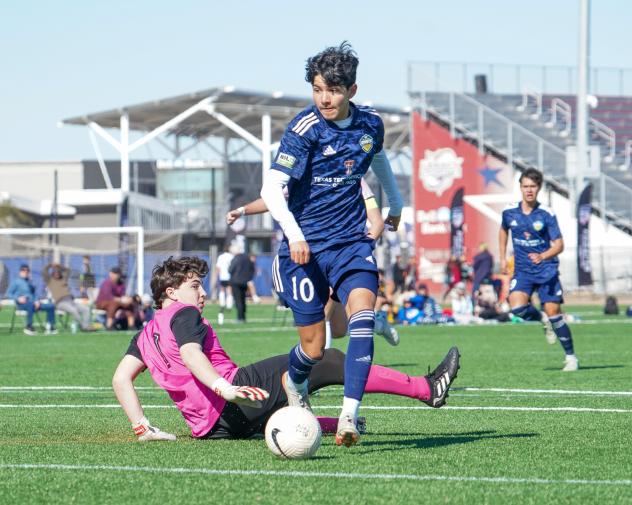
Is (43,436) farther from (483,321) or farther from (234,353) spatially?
(483,321)

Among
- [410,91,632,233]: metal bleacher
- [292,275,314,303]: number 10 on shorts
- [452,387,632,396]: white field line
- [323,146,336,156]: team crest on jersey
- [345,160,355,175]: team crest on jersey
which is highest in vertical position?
[410,91,632,233]: metal bleacher

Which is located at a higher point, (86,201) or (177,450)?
(86,201)

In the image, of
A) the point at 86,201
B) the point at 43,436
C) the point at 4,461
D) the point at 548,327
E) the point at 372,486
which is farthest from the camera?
the point at 86,201

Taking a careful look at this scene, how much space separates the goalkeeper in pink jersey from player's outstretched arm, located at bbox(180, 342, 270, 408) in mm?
113

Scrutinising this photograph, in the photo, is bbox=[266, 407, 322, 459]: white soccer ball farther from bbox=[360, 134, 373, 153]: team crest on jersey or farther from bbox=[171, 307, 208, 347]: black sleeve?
bbox=[360, 134, 373, 153]: team crest on jersey

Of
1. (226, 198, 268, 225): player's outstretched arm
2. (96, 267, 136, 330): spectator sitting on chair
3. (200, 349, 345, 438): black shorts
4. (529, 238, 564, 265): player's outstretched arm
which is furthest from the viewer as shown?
(96, 267, 136, 330): spectator sitting on chair

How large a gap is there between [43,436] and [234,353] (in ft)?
35.2

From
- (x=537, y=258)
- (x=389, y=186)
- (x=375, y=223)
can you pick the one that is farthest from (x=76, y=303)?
(x=389, y=186)

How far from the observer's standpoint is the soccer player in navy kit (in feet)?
24.1

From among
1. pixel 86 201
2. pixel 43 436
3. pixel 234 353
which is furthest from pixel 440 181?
pixel 43 436

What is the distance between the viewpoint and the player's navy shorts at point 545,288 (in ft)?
48.6

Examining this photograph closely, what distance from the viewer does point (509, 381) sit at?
1298 centimetres

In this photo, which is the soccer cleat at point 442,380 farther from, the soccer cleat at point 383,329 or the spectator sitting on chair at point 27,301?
the spectator sitting on chair at point 27,301

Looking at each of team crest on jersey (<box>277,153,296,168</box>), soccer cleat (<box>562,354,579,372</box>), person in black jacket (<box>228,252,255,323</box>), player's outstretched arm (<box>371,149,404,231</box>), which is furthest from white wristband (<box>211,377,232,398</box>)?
person in black jacket (<box>228,252,255,323</box>)
